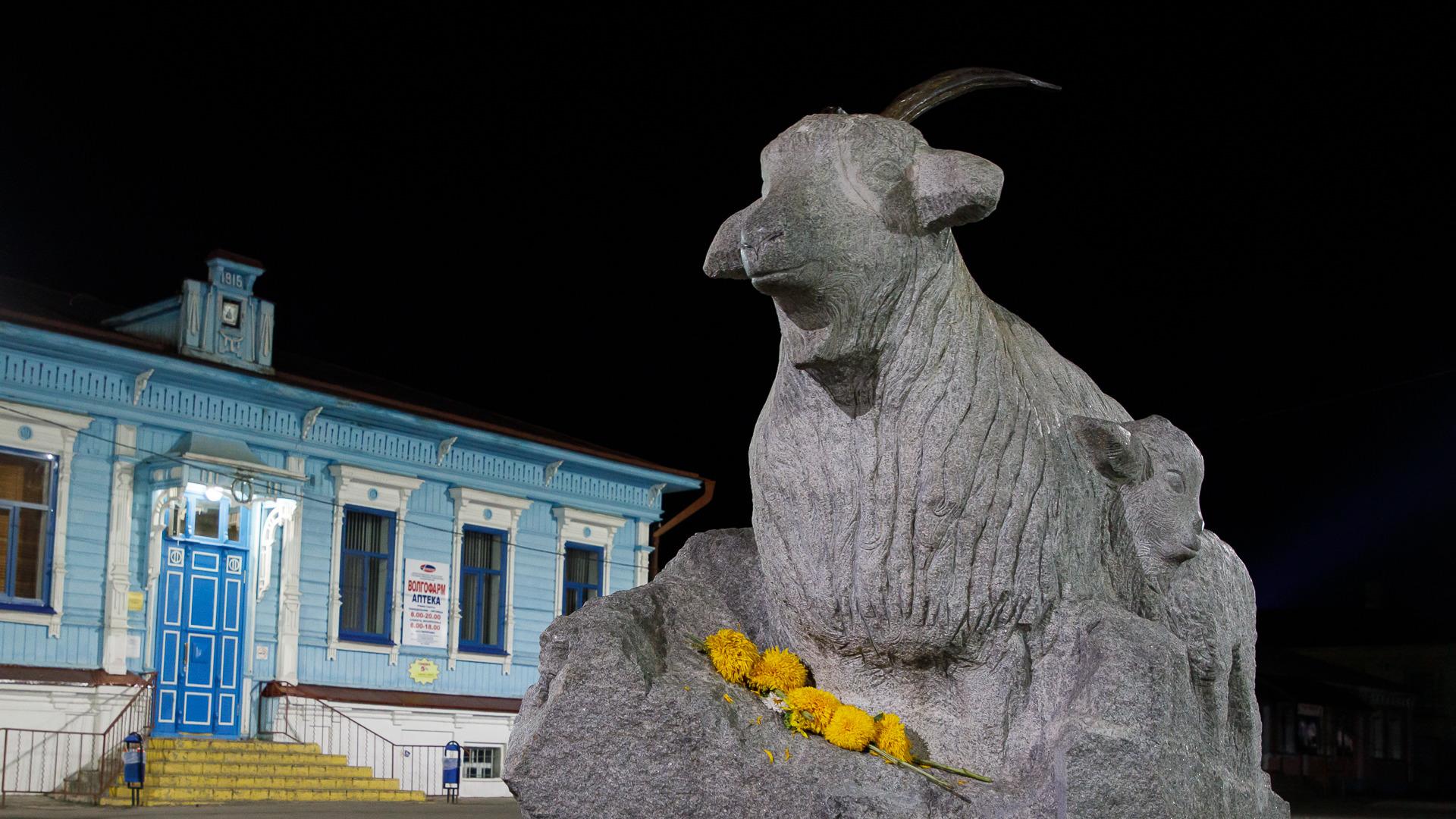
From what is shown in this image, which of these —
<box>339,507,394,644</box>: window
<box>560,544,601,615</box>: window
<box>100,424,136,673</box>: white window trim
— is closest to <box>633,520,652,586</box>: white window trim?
<box>560,544,601,615</box>: window

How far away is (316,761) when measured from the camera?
52.3 feet

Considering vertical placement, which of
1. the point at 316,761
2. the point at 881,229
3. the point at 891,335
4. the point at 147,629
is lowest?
the point at 316,761

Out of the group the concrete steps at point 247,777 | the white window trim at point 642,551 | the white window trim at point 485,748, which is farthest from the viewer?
the white window trim at point 642,551

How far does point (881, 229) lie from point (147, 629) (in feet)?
45.3

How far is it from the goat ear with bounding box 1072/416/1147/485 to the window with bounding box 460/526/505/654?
52.2ft

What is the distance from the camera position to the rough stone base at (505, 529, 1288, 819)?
303cm

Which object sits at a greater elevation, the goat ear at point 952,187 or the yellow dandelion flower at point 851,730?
the goat ear at point 952,187

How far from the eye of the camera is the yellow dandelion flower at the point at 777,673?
3.63 metres

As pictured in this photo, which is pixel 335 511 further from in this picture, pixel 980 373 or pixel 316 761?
pixel 980 373

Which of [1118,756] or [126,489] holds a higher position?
[126,489]

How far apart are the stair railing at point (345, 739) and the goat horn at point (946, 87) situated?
1417 cm

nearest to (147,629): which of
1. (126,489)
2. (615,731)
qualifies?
(126,489)

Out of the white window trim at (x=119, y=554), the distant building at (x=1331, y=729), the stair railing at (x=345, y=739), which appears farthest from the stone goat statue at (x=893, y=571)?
the distant building at (x=1331, y=729)

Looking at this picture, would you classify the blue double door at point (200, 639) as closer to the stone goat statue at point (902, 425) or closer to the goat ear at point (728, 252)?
the stone goat statue at point (902, 425)
